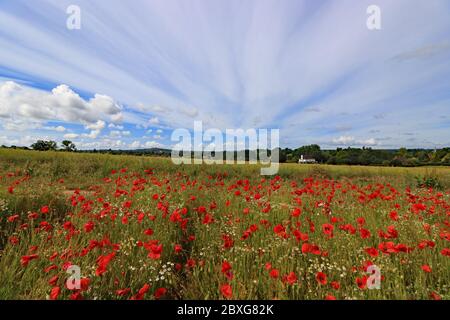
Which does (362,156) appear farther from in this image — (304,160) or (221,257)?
(221,257)

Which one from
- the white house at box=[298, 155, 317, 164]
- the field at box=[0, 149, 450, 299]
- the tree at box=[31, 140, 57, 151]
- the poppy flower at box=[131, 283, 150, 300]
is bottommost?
the field at box=[0, 149, 450, 299]

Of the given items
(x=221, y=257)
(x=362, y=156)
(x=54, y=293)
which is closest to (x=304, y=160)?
(x=362, y=156)

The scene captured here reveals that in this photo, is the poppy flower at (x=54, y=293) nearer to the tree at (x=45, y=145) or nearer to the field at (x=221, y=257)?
the field at (x=221, y=257)

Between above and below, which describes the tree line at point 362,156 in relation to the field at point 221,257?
above

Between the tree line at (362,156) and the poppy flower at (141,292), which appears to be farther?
the tree line at (362,156)

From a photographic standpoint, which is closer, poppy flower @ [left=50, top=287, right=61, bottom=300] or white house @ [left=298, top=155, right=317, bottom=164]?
poppy flower @ [left=50, top=287, right=61, bottom=300]

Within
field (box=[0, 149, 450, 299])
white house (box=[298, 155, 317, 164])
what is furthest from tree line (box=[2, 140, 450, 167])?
field (box=[0, 149, 450, 299])

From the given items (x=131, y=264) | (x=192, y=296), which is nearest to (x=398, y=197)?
(x=192, y=296)

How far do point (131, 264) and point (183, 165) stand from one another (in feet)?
37.0

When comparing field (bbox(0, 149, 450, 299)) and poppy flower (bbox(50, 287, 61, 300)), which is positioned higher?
poppy flower (bbox(50, 287, 61, 300))

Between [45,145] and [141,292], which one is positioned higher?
[45,145]

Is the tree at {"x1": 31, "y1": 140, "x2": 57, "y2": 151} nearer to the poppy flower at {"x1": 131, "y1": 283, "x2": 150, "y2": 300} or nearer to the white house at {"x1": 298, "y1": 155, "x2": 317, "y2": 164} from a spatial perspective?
the poppy flower at {"x1": 131, "y1": 283, "x2": 150, "y2": 300}

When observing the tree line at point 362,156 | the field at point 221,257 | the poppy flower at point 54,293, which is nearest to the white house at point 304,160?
the tree line at point 362,156

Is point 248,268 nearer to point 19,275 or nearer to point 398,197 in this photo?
point 19,275
